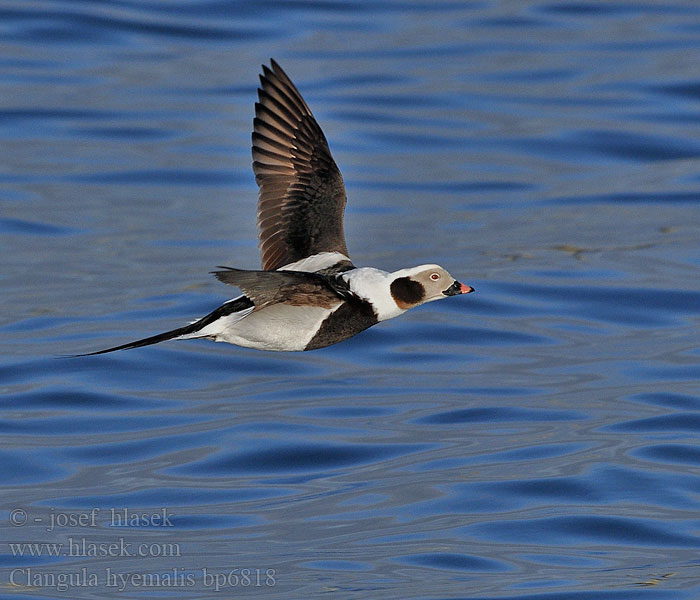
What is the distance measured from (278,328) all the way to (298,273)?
0.42m

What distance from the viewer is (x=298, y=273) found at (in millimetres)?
6844

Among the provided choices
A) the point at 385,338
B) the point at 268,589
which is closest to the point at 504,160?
the point at 385,338

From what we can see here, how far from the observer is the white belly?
7.16 meters

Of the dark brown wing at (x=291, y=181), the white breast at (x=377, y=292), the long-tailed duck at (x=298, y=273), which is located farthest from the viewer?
the dark brown wing at (x=291, y=181)

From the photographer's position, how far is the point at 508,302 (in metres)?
13.1

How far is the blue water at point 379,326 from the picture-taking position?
8.75 metres

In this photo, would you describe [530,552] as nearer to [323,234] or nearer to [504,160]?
[323,234]

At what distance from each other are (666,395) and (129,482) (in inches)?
158

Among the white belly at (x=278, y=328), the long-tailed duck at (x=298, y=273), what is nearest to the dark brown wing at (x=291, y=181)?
the long-tailed duck at (x=298, y=273)

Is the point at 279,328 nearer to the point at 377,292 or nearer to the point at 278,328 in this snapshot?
the point at 278,328

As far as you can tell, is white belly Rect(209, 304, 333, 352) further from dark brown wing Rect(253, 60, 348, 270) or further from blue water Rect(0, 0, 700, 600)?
blue water Rect(0, 0, 700, 600)

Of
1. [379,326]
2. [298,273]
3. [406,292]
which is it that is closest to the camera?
[298,273]

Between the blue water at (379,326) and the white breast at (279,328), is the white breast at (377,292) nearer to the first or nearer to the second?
the white breast at (279,328)

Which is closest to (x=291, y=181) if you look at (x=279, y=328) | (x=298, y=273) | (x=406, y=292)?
(x=406, y=292)
